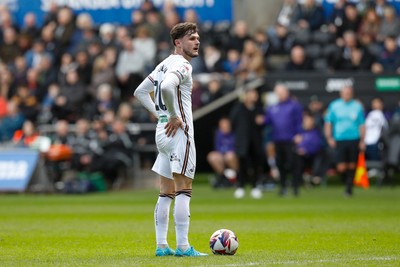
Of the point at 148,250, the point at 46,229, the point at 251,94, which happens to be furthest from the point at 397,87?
the point at 148,250

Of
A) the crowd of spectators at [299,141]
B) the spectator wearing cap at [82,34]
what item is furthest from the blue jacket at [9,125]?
the crowd of spectators at [299,141]

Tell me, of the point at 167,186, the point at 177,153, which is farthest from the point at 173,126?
the point at 167,186

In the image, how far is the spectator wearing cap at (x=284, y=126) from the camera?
22.4 metres

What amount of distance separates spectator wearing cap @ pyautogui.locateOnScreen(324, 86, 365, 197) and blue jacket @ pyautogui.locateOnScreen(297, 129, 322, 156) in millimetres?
3377

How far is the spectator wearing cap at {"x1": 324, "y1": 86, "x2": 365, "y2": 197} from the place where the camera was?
2158 centimetres

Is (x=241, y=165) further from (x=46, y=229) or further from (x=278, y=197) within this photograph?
(x=46, y=229)

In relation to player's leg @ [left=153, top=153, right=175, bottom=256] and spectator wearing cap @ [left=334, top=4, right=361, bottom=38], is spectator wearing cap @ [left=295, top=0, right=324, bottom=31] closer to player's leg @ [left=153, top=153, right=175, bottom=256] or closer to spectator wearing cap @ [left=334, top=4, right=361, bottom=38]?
spectator wearing cap @ [left=334, top=4, right=361, bottom=38]

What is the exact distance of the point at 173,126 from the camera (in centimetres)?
1039

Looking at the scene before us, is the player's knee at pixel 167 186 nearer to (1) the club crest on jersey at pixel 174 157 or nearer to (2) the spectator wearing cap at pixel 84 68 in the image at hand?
(1) the club crest on jersey at pixel 174 157

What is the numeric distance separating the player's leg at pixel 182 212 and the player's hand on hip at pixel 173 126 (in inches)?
16.8

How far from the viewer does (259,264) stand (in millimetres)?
9773

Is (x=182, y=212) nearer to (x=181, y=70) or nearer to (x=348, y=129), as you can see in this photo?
(x=181, y=70)

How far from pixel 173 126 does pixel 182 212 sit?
871 mm

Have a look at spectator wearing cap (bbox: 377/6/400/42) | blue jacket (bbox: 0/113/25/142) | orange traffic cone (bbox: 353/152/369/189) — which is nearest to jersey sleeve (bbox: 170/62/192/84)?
orange traffic cone (bbox: 353/152/369/189)
